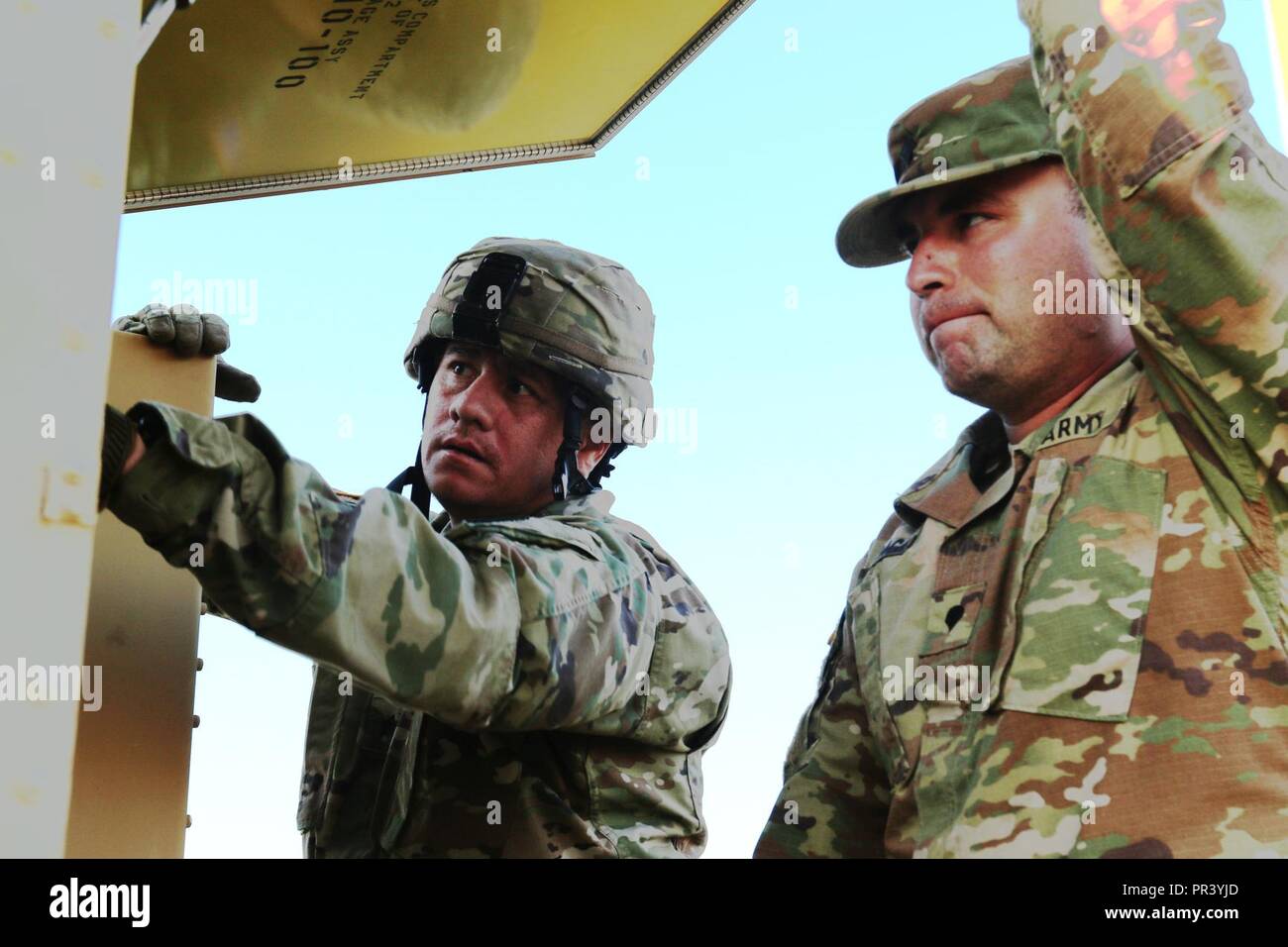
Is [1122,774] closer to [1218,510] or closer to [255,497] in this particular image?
[1218,510]

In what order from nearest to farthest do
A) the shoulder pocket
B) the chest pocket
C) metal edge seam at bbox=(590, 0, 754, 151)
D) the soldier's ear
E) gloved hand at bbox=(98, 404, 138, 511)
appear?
gloved hand at bbox=(98, 404, 138, 511) < the chest pocket < the shoulder pocket < metal edge seam at bbox=(590, 0, 754, 151) < the soldier's ear

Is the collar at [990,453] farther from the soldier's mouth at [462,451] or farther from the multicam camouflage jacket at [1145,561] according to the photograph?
the soldier's mouth at [462,451]

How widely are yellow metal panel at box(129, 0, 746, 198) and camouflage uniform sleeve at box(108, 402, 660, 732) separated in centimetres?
118

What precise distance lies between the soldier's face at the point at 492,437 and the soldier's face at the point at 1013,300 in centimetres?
106

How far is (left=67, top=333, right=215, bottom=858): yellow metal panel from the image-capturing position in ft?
8.35

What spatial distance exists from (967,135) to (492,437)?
136 centimetres

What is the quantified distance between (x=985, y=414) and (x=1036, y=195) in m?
0.53

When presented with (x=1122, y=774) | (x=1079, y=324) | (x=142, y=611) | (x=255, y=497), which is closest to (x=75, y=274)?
(x=255, y=497)

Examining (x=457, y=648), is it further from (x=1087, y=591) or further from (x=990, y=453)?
(x=990, y=453)

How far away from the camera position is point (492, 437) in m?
3.67

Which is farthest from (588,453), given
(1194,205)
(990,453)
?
(1194,205)

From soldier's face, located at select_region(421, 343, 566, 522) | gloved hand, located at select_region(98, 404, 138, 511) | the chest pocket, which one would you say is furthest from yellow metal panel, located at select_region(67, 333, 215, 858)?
the chest pocket

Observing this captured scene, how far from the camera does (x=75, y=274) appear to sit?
177cm

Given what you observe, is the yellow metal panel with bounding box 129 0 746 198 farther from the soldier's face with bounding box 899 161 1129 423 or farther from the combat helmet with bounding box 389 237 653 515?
the soldier's face with bounding box 899 161 1129 423
